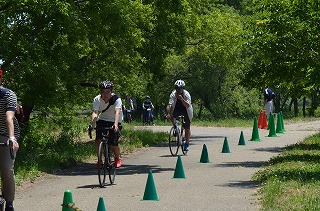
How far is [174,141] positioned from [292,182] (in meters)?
9.61

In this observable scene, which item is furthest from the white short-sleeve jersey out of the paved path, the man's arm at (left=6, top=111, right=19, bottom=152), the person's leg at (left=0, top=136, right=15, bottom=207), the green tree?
the man's arm at (left=6, top=111, right=19, bottom=152)

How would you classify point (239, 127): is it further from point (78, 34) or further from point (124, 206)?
point (124, 206)

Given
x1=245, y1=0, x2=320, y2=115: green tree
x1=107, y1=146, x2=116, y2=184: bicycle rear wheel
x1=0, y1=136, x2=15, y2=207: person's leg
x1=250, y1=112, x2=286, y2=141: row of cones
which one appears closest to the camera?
x1=0, y1=136, x2=15, y2=207: person's leg

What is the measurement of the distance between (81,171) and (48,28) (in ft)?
10.7

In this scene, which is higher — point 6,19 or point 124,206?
point 6,19

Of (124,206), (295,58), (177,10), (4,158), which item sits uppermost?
(177,10)

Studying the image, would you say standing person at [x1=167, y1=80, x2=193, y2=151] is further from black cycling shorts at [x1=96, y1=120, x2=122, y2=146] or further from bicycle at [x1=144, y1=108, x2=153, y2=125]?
bicycle at [x1=144, y1=108, x2=153, y2=125]

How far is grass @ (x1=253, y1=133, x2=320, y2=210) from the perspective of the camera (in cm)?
1152

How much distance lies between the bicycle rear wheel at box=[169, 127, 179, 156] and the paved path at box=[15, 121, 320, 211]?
0.29m

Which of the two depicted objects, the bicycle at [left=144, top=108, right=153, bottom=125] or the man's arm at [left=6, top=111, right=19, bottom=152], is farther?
the bicycle at [left=144, top=108, right=153, bottom=125]

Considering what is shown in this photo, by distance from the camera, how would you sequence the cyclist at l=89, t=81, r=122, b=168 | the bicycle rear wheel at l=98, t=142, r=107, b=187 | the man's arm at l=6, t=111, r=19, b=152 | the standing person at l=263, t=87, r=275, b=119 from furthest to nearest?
the standing person at l=263, t=87, r=275, b=119 → the cyclist at l=89, t=81, r=122, b=168 → the bicycle rear wheel at l=98, t=142, r=107, b=187 → the man's arm at l=6, t=111, r=19, b=152

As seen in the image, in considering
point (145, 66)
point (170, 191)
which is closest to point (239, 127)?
point (145, 66)

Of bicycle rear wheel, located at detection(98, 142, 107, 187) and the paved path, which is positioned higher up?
bicycle rear wheel, located at detection(98, 142, 107, 187)

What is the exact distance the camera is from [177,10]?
25453 millimetres
